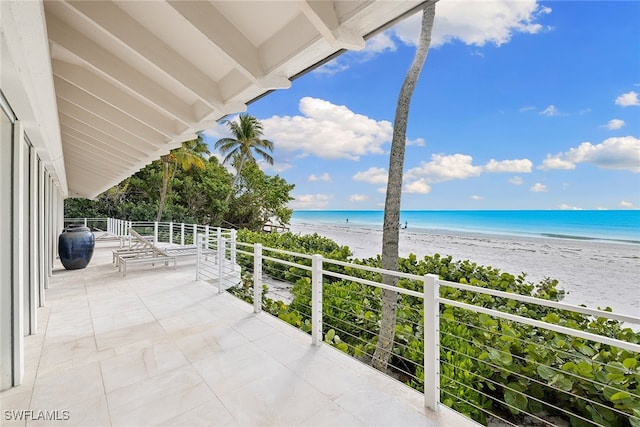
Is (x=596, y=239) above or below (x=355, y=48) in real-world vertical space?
below

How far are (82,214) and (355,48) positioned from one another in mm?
22192

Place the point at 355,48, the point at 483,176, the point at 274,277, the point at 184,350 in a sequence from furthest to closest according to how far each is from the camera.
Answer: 1. the point at 483,176
2. the point at 274,277
3. the point at 184,350
4. the point at 355,48

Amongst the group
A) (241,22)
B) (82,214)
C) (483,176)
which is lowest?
(82,214)

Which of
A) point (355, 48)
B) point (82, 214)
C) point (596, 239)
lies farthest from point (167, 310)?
point (596, 239)

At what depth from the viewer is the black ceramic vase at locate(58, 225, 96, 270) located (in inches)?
269

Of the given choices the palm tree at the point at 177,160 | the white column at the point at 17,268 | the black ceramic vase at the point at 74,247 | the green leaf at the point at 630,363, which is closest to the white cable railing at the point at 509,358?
the green leaf at the point at 630,363

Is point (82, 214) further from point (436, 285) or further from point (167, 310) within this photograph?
point (436, 285)

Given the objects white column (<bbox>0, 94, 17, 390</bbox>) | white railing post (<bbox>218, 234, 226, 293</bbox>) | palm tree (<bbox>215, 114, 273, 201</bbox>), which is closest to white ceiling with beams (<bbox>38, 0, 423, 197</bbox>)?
white column (<bbox>0, 94, 17, 390</bbox>)

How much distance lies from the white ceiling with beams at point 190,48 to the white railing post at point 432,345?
1701mm

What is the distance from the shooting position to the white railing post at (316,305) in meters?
3.12

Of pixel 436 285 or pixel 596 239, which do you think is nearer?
pixel 436 285

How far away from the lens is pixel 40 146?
3.66 m

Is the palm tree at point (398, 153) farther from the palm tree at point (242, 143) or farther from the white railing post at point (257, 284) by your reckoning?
the palm tree at point (242, 143)

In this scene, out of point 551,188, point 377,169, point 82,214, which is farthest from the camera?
point 377,169
